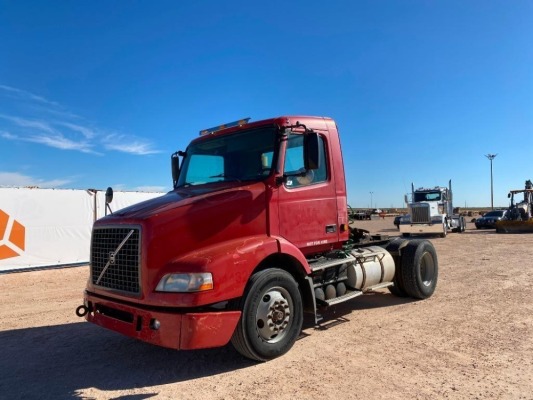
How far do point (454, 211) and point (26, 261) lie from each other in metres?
24.8

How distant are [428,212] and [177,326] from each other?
22.1 meters

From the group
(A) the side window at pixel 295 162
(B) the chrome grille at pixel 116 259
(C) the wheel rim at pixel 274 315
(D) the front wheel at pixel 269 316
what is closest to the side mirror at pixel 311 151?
(A) the side window at pixel 295 162

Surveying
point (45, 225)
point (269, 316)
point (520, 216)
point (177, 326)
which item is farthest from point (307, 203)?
point (520, 216)

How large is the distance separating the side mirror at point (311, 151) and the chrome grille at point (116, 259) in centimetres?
208

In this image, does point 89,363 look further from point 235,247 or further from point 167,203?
point 235,247

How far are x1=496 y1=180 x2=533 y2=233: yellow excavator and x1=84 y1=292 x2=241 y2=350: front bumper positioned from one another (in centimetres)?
2758

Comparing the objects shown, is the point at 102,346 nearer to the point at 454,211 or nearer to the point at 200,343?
the point at 200,343

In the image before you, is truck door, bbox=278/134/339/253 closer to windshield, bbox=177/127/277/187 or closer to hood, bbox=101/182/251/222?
windshield, bbox=177/127/277/187

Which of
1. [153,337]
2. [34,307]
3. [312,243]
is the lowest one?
[34,307]

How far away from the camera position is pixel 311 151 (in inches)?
194

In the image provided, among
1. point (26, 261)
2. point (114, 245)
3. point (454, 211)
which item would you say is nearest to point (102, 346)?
point (114, 245)

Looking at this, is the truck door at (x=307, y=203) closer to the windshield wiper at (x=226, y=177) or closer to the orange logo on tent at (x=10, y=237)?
the windshield wiper at (x=226, y=177)

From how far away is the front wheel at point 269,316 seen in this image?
4.38 meters

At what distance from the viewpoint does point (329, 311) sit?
6980mm
